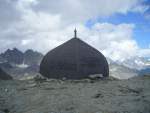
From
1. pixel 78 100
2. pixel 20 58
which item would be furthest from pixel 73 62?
pixel 20 58

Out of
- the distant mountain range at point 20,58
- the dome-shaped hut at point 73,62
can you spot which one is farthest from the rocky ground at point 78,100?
the distant mountain range at point 20,58

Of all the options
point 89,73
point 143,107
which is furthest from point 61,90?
point 89,73

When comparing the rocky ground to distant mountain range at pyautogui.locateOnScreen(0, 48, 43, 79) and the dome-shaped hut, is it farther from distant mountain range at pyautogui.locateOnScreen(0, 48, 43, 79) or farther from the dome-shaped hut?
distant mountain range at pyautogui.locateOnScreen(0, 48, 43, 79)

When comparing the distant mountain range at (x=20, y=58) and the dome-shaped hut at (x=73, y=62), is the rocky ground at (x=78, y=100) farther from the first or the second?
the distant mountain range at (x=20, y=58)

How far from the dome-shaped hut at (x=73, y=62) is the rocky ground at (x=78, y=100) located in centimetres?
725

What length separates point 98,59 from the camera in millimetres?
24797

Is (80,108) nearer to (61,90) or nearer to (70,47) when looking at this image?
(61,90)

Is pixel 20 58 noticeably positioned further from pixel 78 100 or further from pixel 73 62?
pixel 78 100

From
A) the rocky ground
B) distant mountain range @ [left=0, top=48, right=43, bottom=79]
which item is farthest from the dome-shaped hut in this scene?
distant mountain range @ [left=0, top=48, right=43, bottom=79]

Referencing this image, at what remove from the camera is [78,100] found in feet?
39.8

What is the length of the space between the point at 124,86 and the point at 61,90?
3.68 metres

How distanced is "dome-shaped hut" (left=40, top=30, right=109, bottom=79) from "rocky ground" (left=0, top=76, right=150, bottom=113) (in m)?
7.25

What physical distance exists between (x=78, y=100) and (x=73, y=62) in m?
11.4

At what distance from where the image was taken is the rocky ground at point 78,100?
11.0 m
